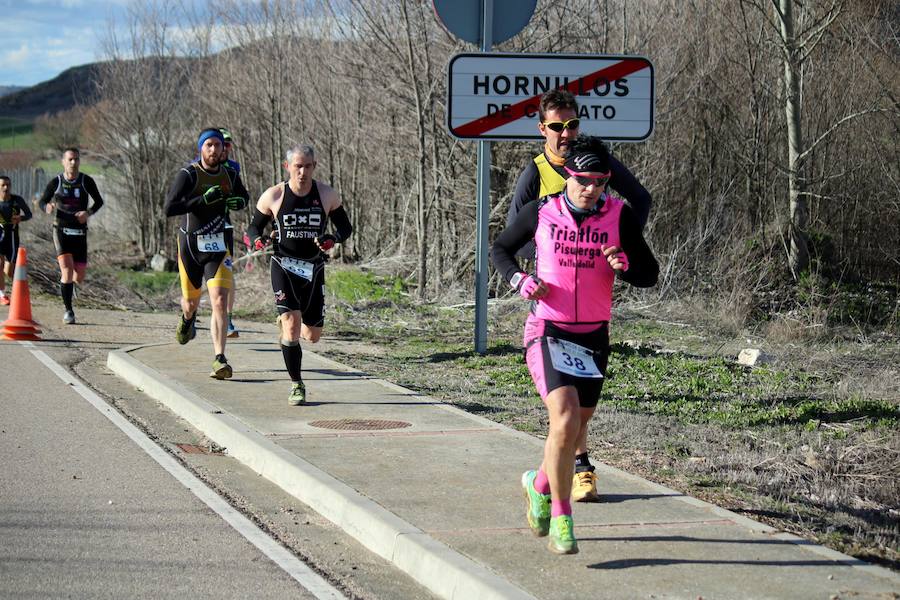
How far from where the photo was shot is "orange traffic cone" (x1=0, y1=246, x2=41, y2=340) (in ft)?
44.5

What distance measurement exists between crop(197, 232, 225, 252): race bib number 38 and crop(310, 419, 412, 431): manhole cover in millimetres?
2908

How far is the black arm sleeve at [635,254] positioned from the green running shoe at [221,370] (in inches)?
224

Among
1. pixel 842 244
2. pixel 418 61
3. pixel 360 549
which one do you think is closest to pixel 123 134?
pixel 418 61

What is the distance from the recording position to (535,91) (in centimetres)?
1134

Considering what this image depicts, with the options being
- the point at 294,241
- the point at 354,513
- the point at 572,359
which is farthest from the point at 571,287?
the point at 294,241

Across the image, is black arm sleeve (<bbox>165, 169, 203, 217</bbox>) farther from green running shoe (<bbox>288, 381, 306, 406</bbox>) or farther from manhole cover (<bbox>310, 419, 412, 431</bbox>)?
manhole cover (<bbox>310, 419, 412, 431</bbox>)

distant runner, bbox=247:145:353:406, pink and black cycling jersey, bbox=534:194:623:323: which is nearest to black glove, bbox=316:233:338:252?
distant runner, bbox=247:145:353:406

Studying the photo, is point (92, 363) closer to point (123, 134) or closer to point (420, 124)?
point (420, 124)

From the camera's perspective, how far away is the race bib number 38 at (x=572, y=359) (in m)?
5.34

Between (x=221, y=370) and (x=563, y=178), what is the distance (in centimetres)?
502

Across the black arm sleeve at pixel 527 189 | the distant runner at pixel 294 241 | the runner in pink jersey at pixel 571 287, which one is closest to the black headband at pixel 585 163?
the runner in pink jersey at pixel 571 287

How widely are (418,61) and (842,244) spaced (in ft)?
29.5

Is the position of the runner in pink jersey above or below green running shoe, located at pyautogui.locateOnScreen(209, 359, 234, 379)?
above

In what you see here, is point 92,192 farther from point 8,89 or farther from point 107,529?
point 8,89
